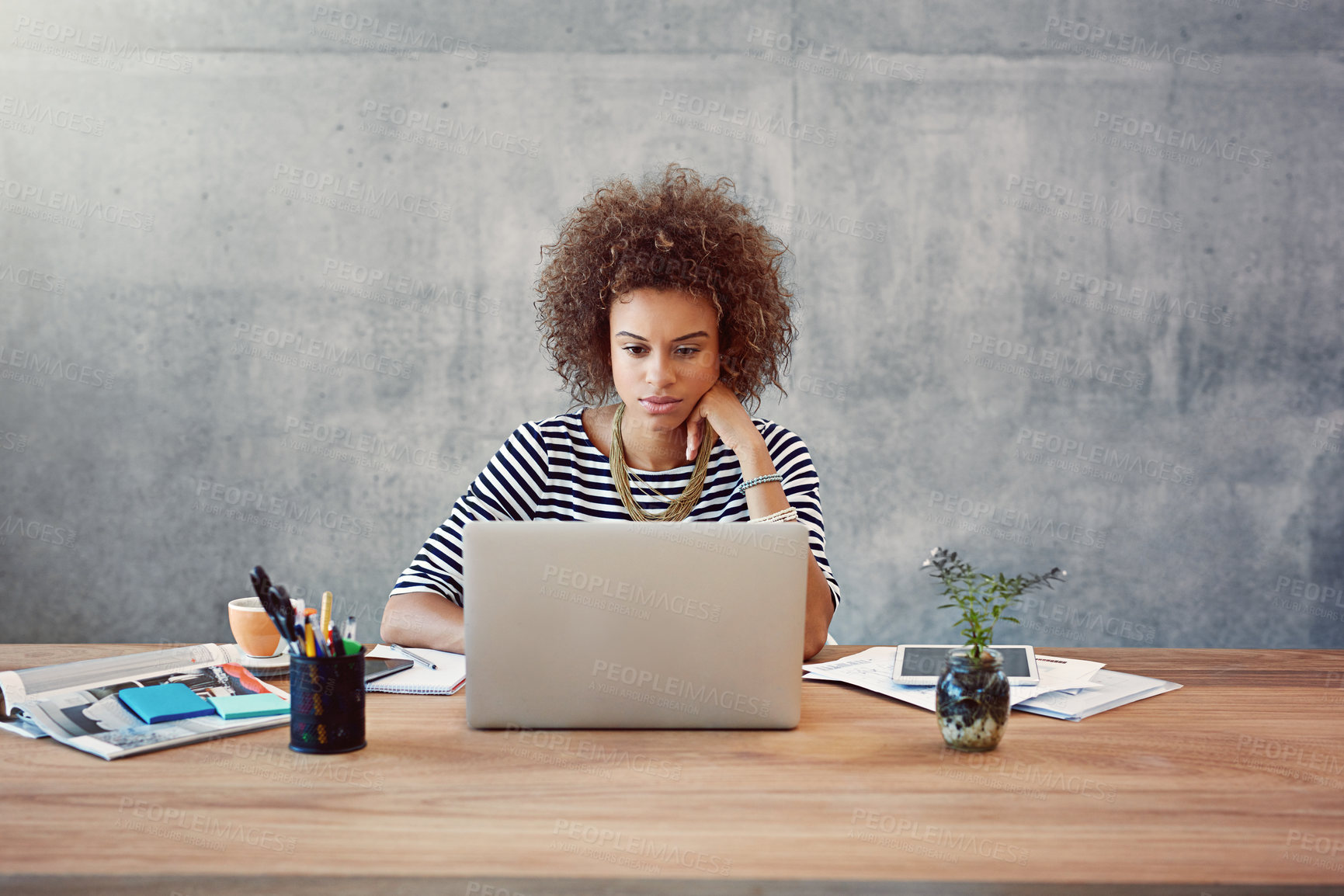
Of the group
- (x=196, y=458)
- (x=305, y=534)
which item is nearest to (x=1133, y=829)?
(x=305, y=534)

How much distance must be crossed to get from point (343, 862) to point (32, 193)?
3295 mm

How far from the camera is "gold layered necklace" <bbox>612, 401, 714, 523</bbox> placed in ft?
5.76

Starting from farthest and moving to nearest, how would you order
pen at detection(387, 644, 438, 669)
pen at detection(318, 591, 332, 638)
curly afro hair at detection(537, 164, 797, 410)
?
curly afro hair at detection(537, 164, 797, 410) → pen at detection(387, 644, 438, 669) → pen at detection(318, 591, 332, 638)

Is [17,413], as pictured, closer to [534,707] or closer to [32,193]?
[32,193]
